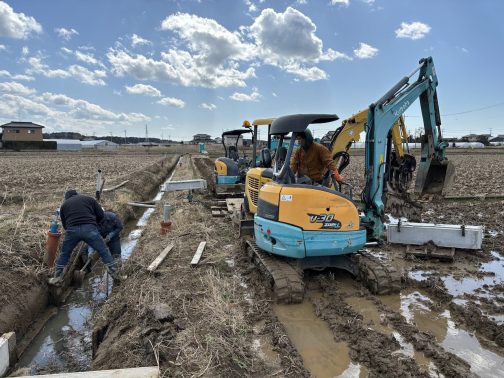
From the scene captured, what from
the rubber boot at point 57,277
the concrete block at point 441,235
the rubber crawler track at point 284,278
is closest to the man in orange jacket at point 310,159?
the rubber crawler track at point 284,278

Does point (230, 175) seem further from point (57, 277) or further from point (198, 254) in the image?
point (57, 277)

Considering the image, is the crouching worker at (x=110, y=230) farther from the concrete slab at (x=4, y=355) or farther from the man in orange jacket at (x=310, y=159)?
the man in orange jacket at (x=310, y=159)

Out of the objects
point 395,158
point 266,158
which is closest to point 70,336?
point 266,158

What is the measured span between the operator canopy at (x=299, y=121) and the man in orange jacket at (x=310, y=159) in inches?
18.4

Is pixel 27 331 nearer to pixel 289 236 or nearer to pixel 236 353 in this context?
pixel 236 353

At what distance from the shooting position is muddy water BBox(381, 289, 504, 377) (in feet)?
13.0

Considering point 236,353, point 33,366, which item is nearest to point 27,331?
point 33,366

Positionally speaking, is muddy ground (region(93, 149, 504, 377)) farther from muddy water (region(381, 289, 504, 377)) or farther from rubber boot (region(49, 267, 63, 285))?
rubber boot (region(49, 267, 63, 285))

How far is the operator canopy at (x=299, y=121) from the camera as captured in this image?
18.0 ft

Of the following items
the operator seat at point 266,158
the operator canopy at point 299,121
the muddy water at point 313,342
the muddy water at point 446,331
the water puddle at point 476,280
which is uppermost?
the operator canopy at point 299,121

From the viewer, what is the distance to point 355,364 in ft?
13.1

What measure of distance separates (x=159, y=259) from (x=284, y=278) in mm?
2602

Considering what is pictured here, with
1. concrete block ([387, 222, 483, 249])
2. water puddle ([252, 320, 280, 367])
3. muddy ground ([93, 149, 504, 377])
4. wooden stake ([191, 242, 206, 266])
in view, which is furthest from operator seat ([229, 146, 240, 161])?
water puddle ([252, 320, 280, 367])

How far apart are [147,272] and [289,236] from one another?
8.45ft
